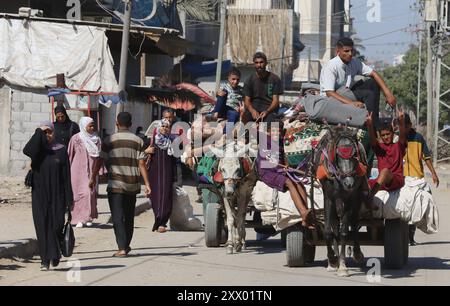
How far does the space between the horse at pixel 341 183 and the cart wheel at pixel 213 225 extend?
2.77 metres

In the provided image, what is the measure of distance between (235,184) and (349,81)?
2060mm

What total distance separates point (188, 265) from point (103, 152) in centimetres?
196

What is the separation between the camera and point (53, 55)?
27.2 metres

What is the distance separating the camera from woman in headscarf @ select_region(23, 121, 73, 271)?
12.0m

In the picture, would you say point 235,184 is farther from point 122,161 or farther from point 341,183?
point 341,183

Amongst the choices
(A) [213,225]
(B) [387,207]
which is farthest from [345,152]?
(A) [213,225]

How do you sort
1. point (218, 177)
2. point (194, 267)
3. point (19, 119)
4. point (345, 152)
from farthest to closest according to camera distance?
1. point (19, 119)
2. point (218, 177)
3. point (194, 267)
4. point (345, 152)

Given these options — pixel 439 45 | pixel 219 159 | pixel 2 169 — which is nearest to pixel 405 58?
pixel 439 45

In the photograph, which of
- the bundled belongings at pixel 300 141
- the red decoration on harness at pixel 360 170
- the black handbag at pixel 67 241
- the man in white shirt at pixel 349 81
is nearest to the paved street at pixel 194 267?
the black handbag at pixel 67 241

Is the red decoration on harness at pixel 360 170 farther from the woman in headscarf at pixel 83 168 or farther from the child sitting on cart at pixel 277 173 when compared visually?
the woman in headscarf at pixel 83 168

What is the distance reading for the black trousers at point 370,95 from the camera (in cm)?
1261

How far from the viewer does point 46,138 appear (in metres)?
12.1

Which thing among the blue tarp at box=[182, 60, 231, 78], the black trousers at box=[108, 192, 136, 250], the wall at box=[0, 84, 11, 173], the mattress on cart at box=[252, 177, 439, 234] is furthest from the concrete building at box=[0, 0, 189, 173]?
the mattress on cart at box=[252, 177, 439, 234]

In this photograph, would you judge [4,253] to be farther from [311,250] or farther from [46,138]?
[311,250]
